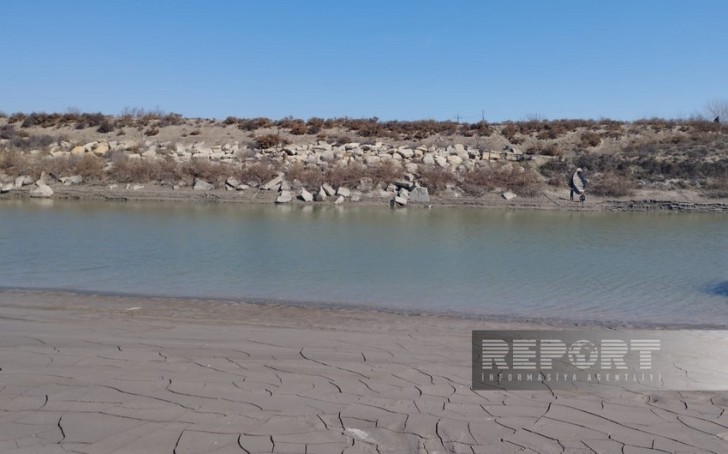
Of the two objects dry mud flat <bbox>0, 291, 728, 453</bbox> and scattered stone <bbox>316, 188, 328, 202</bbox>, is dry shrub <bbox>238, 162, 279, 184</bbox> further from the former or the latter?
dry mud flat <bbox>0, 291, 728, 453</bbox>

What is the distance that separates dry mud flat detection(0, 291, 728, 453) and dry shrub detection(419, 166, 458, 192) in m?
19.7

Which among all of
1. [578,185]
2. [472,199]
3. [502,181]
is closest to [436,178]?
[472,199]

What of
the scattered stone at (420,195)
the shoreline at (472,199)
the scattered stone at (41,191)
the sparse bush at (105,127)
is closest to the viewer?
the shoreline at (472,199)

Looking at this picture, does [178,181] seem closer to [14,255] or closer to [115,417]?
[14,255]

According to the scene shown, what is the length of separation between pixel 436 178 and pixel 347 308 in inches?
720

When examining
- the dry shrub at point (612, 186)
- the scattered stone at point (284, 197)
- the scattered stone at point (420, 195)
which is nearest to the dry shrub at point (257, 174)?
the scattered stone at point (284, 197)

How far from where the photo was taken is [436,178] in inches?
1043

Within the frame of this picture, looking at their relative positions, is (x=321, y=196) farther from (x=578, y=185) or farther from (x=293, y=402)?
(x=293, y=402)

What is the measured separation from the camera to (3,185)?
27.0 metres

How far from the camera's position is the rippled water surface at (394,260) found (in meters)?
9.53

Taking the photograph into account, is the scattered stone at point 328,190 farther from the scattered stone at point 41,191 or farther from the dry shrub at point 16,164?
the dry shrub at point 16,164

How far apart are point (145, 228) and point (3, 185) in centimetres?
1368

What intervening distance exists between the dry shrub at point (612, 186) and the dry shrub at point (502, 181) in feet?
7.21

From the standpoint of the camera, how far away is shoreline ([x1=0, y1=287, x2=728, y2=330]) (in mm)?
7988
